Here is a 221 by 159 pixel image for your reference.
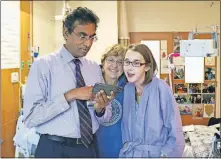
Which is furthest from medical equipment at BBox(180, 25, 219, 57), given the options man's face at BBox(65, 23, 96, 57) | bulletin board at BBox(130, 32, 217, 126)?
man's face at BBox(65, 23, 96, 57)

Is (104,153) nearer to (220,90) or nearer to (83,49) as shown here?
(83,49)

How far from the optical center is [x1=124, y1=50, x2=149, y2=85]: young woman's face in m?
1.39

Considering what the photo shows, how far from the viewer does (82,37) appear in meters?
1.29

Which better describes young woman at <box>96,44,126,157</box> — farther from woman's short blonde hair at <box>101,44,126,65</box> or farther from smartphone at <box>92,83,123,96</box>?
smartphone at <box>92,83,123,96</box>

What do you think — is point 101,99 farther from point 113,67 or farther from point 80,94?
point 113,67

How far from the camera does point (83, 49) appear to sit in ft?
4.29

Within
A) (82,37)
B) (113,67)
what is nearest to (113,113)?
(113,67)

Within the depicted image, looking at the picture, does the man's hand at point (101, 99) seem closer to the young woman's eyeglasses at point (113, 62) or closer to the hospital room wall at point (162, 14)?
the young woman's eyeglasses at point (113, 62)

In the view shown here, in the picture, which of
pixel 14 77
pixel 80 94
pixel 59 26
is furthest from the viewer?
pixel 59 26

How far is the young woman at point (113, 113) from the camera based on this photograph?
1.56 meters

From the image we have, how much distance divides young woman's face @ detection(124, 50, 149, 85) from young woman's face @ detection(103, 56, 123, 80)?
0.21 meters

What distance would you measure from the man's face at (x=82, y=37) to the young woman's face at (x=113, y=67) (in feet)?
1.03

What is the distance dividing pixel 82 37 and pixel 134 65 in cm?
29

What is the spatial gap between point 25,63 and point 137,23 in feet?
5.44
